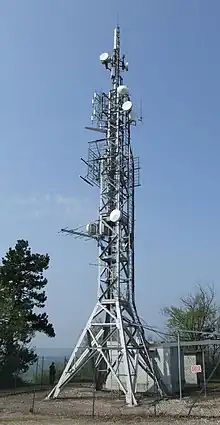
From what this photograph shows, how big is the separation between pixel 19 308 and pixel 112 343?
977 cm

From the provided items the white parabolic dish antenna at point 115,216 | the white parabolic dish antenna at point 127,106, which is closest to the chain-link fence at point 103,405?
the white parabolic dish antenna at point 115,216

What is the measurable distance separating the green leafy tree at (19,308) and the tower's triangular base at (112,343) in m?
8.40

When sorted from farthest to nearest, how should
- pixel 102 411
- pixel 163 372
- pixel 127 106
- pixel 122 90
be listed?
pixel 163 372, pixel 122 90, pixel 127 106, pixel 102 411

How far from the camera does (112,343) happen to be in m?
23.7

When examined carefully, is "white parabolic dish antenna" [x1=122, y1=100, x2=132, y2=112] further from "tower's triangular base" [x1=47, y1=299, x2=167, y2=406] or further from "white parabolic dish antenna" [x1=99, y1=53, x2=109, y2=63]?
"tower's triangular base" [x1=47, y1=299, x2=167, y2=406]

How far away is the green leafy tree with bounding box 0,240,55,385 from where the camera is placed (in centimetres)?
2997

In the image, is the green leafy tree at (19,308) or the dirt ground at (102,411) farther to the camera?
the green leafy tree at (19,308)

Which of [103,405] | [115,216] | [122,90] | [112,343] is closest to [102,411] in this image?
[103,405]

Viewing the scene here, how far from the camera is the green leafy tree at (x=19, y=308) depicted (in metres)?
30.0

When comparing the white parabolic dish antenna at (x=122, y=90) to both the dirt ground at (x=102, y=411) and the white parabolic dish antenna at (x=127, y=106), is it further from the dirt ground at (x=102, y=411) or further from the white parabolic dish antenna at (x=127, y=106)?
the dirt ground at (x=102, y=411)

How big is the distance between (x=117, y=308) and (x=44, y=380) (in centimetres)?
1415

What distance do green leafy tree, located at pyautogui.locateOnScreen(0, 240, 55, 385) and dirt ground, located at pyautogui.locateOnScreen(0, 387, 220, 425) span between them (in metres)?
8.17

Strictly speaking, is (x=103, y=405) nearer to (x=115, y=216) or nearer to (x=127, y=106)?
(x=115, y=216)

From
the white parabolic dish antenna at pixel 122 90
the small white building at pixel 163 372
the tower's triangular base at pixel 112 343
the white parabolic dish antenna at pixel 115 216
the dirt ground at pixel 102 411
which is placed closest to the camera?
the dirt ground at pixel 102 411
